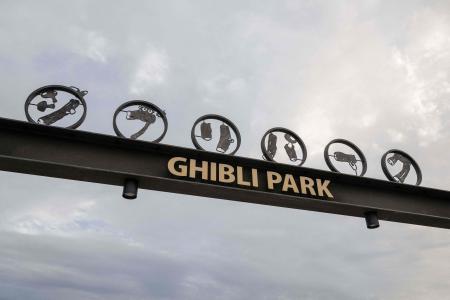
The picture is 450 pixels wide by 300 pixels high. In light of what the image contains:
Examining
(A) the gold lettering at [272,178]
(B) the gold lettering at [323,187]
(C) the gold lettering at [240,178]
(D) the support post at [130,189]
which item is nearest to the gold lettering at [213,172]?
(C) the gold lettering at [240,178]

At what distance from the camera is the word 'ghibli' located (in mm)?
6711

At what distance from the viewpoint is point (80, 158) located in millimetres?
6367

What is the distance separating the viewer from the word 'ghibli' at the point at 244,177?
671cm

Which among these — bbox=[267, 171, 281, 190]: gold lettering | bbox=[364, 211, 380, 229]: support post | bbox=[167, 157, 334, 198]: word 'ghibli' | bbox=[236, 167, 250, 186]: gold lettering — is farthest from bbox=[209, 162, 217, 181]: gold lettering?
bbox=[364, 211, 380, 229]: support post

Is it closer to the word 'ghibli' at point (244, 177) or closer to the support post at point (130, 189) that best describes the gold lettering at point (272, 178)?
the word 'ghibli' at point (244, 177)

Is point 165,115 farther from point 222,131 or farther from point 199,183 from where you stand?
point 199,183

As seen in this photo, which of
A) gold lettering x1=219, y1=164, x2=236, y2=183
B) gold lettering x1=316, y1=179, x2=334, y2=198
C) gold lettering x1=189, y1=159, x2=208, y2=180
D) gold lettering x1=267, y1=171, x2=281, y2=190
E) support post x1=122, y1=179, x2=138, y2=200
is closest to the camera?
support post x1=122, y1=179, x2=138, y2=200

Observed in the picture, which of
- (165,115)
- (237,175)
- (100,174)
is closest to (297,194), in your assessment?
(237,175)

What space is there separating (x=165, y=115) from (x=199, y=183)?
6.05 ft

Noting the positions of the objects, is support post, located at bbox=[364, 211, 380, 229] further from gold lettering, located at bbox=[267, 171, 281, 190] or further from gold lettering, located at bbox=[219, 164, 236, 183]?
gold lettering, located at bbox=[219, 164, 236, 183]

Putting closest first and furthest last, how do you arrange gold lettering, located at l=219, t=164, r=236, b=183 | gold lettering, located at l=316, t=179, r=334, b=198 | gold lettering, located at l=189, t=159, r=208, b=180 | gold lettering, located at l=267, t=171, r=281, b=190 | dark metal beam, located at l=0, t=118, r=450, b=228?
dark metal beam, located at l=0, t=118, r=450, b=228 → gold lettering, located at l=189, t=159, r=208, b=180 → gold lettering, located at l=219, t=164, r=236, b=183 → gold lettering, located at l=267, t=171, r=281, b=190 → gold lettering, located at l=316, t=179, r=334, b=198

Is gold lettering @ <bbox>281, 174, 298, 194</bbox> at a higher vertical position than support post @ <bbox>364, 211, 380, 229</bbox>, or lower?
higher

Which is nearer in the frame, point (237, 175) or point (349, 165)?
point (237, 175)

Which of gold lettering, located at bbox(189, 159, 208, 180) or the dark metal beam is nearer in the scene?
the dark metal beam
